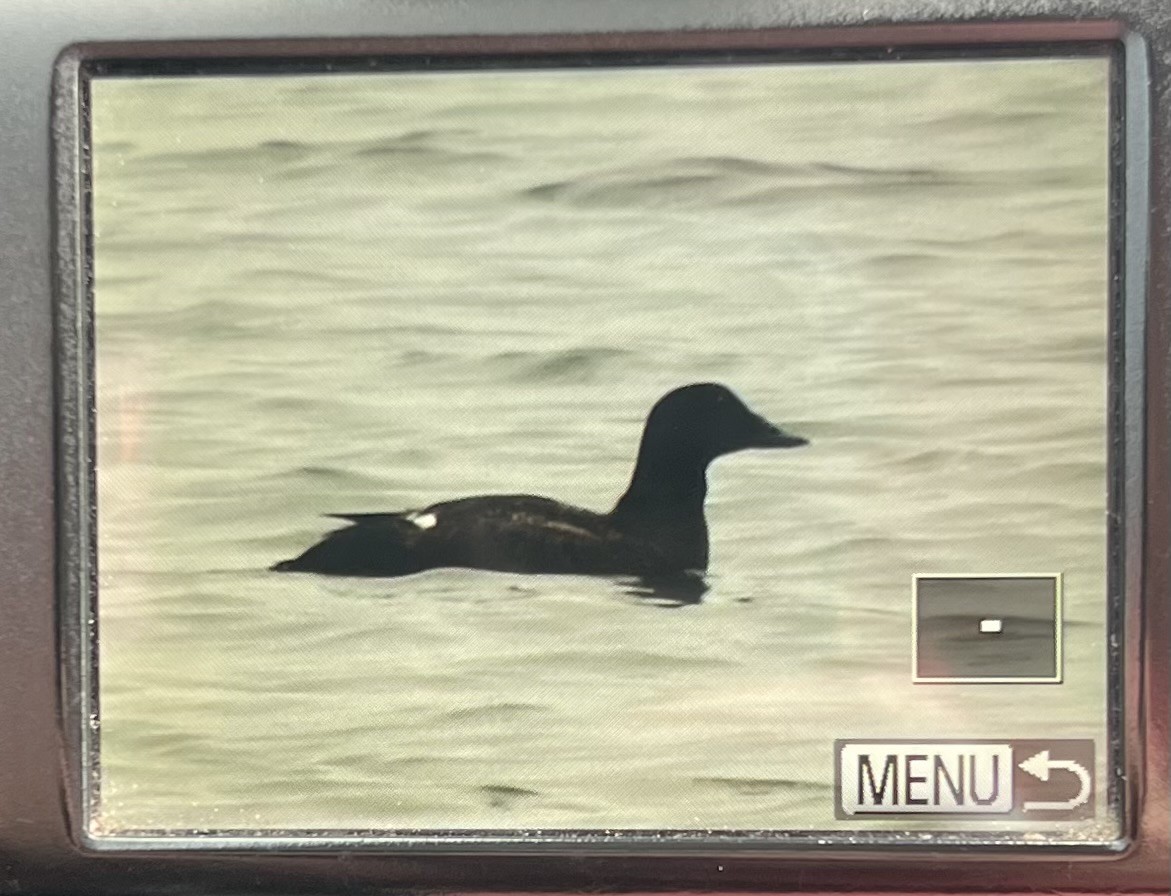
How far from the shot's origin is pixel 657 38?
0.51 meters

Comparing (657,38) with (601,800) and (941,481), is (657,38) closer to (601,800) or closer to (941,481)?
(941,481)

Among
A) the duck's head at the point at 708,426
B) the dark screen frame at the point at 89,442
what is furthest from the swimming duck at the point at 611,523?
the dark screen frame at the point at 89,442

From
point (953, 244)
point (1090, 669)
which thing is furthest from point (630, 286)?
point (1090, 669)

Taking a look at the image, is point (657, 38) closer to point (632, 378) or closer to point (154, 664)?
point (632, 378)

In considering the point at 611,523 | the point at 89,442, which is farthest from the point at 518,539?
the point at 89,442

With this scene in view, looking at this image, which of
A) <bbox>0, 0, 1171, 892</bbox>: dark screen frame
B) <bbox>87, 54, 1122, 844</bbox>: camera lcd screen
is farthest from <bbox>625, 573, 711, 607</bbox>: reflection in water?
<bbox>0, 0, 1171, 892</bbox>: dark screen frame

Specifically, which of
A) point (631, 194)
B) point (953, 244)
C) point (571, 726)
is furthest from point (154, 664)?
point (953, 244)

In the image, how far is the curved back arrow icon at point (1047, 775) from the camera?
516mm

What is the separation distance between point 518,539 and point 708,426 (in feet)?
0.33

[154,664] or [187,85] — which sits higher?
[187,85]

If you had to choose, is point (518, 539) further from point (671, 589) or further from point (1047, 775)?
point (1047, 775)

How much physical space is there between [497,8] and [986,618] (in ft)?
1.16

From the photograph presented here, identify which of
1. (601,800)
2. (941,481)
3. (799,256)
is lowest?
(601,800)

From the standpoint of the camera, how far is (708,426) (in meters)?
0.52
